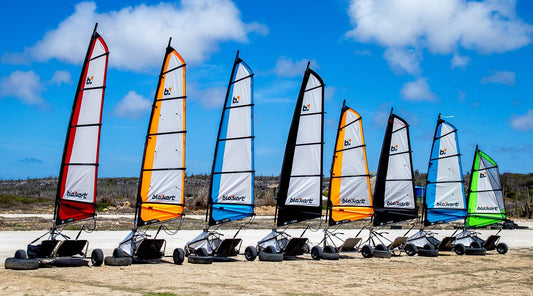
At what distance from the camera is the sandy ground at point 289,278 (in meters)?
12.7

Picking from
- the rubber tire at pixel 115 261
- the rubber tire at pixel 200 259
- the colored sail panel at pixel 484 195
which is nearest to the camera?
the rubber tire at pixel 115 261

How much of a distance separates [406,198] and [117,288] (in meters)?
14.4

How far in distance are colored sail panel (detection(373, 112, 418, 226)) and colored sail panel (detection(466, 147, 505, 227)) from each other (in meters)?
4.07

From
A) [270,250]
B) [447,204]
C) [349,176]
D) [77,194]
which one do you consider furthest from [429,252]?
[77,194]

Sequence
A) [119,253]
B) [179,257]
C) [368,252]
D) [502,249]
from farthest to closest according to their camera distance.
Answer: [502,249], [368,252], [179,257], [119,253]

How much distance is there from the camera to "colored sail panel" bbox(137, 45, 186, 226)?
1770 centimetres

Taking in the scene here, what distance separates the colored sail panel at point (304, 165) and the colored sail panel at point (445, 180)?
270 inches

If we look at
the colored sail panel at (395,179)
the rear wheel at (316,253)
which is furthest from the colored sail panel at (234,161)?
the colored sail panel at (395,179)

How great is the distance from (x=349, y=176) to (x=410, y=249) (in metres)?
4.03

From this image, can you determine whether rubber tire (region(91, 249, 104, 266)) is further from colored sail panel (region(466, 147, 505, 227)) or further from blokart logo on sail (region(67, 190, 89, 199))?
colored sail panel (region(466, 147, 505, 227))

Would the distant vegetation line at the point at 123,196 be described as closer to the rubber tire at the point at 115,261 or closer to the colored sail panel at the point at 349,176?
the colored sail panel at the point at 349,176

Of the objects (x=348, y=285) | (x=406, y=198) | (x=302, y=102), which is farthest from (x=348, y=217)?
(x=348, y=285)

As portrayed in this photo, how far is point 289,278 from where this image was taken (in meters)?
15.2

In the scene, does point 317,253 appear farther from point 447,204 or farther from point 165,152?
point 447,204
